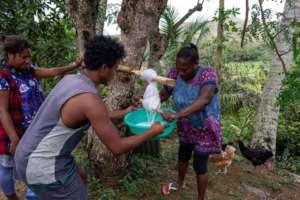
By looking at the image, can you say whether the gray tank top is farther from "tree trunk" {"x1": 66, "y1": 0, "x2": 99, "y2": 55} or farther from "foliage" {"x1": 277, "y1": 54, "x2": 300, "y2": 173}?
"foliage" {"x1": 277, "y1": 54, "x2": 300, "y2": 173}

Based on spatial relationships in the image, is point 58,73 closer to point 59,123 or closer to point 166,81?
point 166,81

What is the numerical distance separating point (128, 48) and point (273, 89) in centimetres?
321

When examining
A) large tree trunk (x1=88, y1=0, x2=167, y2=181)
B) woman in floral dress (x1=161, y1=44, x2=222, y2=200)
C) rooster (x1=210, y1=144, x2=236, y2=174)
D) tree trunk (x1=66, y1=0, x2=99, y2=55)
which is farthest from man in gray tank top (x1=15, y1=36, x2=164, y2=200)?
rooster (x1=210, y1=144, x2=236, y2=174)

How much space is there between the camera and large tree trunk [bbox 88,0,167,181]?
10.6 feet

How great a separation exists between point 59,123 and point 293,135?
6377 mm

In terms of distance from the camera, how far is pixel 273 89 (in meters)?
5.70

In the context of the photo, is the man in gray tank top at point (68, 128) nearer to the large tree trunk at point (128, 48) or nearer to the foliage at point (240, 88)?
the large tree trunk at point (128, 48)

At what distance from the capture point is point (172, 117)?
2.59m

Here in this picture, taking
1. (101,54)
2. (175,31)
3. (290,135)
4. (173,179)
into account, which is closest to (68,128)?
(101,54)

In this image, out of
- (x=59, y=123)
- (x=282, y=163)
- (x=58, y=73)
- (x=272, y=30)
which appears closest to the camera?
(x=59, y=123)

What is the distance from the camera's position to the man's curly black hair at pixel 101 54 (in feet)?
6.48

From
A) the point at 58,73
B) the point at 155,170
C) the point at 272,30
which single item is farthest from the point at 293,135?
the point at 58,73

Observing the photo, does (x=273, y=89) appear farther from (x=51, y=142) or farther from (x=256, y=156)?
(x=51, y=142)

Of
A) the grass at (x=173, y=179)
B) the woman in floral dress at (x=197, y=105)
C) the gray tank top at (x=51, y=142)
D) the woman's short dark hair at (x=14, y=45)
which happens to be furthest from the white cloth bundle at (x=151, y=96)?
the grass at (x=173, y=179)
